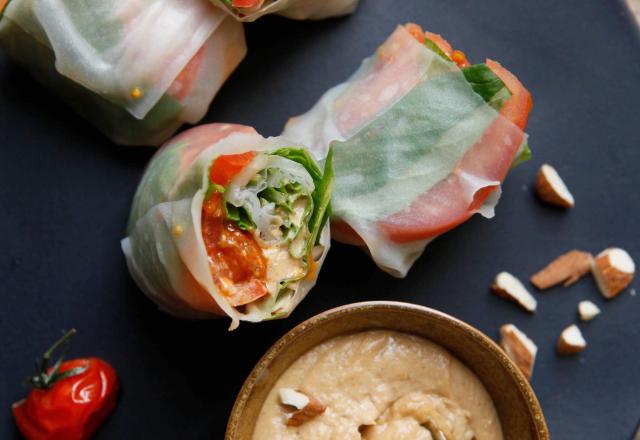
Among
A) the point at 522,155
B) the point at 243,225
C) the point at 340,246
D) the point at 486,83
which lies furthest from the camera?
the point at 340,246

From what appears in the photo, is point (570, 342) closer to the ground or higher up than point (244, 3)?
closer to the ground

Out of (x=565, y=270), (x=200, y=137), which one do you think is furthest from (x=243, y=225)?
(x=565, y=270)

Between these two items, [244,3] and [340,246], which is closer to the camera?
[244,3]

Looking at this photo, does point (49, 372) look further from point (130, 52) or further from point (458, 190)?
point (458, 190)

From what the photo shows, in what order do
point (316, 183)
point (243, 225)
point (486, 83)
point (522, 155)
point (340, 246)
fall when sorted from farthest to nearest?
point (340, 246) < point (522, 155) < point (486, 83) < point (316, 183) < point (243, 225)

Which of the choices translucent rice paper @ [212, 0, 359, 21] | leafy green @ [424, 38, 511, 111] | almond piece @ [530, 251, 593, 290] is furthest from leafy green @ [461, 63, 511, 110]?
almond piece @ [530, 251, 593, 290]

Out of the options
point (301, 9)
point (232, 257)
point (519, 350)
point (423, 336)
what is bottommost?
point (519, 350)

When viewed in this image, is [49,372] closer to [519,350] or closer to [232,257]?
[232,257]
